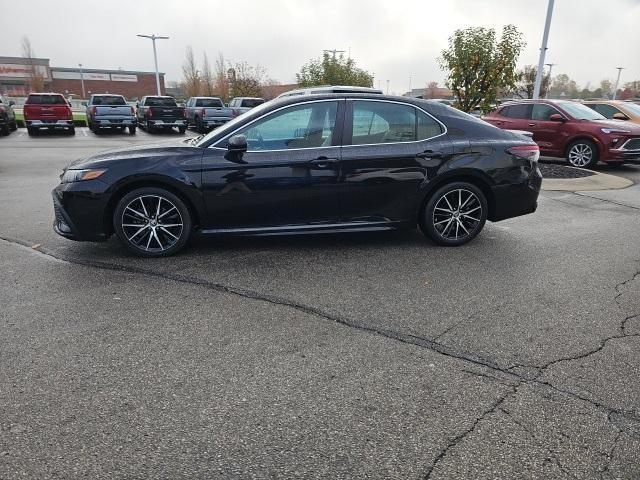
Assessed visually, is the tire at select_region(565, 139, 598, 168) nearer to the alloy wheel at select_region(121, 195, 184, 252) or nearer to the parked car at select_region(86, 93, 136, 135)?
the alloy wheel at select_region(121, 195, 184, 252)

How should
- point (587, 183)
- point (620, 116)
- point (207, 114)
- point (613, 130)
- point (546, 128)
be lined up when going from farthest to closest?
point (207, 114) → point (620, 116) → point (546, 128) → point (613, 130) → point (587, 183)

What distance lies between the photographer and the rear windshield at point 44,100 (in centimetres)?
2147

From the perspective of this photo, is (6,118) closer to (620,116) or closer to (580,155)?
(580,155)

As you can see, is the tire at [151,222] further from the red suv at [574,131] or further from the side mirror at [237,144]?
the red suv at [574,131]

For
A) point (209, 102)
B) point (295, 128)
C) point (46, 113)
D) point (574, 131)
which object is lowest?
point (46, 113)

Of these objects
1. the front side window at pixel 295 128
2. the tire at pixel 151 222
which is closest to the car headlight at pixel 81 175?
the tire at pixel 151 222

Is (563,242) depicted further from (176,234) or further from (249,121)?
(176,234)

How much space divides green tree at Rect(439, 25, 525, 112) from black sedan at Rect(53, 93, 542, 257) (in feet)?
28.6

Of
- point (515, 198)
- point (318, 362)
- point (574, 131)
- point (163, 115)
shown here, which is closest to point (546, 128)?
point (574, 131)

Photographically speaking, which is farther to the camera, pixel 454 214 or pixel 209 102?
pixel 209 102

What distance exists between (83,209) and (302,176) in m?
2.22

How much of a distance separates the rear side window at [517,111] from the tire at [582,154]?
159cm

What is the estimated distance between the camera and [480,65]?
13.4 m

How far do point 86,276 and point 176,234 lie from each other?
3.11 feet
